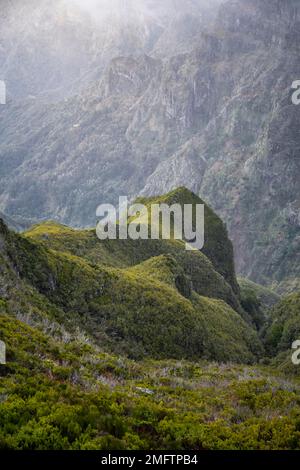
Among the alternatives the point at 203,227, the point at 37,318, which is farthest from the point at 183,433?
the point at 203,227

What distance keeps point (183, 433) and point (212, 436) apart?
40.9 inches

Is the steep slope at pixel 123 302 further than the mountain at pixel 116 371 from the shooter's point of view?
Yes

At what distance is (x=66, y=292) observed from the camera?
44.4 m

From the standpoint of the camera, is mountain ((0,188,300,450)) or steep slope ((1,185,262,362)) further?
Answer: steep slope ((1,185,262,362))

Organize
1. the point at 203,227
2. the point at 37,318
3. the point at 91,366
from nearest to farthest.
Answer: the point at 91,366 → the point at 37,318 → the point at 203,227

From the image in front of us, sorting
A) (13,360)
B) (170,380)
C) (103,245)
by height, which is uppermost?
(103,245)

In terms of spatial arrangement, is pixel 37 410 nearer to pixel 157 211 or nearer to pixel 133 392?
pixel 133 392

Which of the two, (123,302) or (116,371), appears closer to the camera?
(116,371)

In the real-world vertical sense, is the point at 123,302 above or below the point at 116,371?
above

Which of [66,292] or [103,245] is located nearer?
[66,292]

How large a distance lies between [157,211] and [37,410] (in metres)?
105
